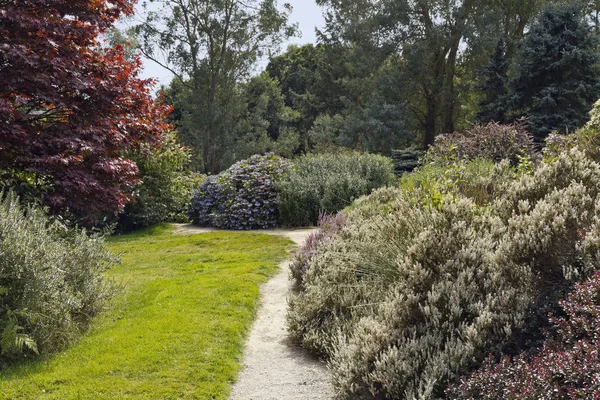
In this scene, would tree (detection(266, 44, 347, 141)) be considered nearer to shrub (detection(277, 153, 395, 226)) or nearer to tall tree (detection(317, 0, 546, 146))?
tall tree (detection(317, 0, 546, 146))

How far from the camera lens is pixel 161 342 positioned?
4402 millimetres

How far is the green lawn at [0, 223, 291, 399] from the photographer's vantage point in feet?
12.0

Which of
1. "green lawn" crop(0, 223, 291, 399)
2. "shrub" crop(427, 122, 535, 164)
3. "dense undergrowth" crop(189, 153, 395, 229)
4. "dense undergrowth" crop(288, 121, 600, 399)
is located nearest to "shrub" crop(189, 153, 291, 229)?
"dense undergrowth" crop(189, 153, 395, 229)

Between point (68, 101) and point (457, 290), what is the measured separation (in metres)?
5.03

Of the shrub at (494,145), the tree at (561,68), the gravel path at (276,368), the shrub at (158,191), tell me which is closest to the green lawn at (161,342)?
the gravel path at (276,368)

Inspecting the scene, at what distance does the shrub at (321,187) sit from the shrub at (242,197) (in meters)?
0.42

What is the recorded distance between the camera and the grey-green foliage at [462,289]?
2.99 meters

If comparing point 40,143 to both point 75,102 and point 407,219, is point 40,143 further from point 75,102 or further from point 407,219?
point 407,219

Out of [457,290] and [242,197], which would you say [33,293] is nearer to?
[457,290]

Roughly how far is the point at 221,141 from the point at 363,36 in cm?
1028

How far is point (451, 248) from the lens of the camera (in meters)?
3.79

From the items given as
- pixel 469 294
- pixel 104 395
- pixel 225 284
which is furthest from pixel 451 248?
pixel 225 284

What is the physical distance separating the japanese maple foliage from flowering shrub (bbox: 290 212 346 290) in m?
2.55

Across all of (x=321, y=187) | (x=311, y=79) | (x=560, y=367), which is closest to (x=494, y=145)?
(x=321, y=187)
